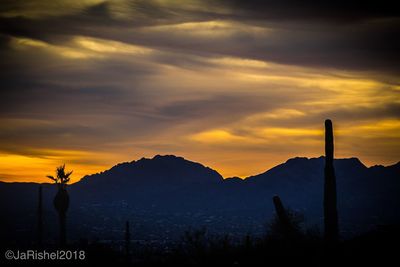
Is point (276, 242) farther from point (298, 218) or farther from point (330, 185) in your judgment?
point (298, 218)

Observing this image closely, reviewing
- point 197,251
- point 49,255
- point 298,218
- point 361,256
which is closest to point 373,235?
point 361,256

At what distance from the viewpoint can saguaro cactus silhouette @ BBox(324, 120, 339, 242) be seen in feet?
82.9

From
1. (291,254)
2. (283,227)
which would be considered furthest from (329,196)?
(283,227)

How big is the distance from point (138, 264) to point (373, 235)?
1267 centimetres

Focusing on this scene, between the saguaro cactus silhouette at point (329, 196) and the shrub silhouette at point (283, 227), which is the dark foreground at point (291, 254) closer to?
the shrub silhouette at point (283, 227)

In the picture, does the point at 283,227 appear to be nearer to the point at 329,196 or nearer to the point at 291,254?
the point at 329,196

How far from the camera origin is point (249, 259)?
25688mm

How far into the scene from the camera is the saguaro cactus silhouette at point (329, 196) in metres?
25.3

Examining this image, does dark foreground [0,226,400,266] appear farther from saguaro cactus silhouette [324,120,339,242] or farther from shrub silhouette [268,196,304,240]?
saguaro cactus silhouette [324,120,339,242]

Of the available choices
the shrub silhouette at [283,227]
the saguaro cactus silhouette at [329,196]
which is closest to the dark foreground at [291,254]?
the shrub silhouette at [283,227]

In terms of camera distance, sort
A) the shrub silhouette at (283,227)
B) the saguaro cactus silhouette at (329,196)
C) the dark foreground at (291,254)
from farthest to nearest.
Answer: the shrub silhouette at (283,227), the saguaro cactus silhouette at (329,196), the dark foreground at (291,254)

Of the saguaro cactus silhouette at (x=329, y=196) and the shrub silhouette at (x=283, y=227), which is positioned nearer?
the saguaro cactus silhouette at (x=329, y=196)

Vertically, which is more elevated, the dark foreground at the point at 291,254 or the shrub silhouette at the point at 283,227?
the shrub silhouette at the point at 283,227

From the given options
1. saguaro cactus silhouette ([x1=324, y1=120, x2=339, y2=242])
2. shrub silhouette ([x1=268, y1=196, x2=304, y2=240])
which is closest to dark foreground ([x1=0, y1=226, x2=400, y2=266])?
shrub silhouette ([x1=268, y1=196, x2=304, y2=240])
